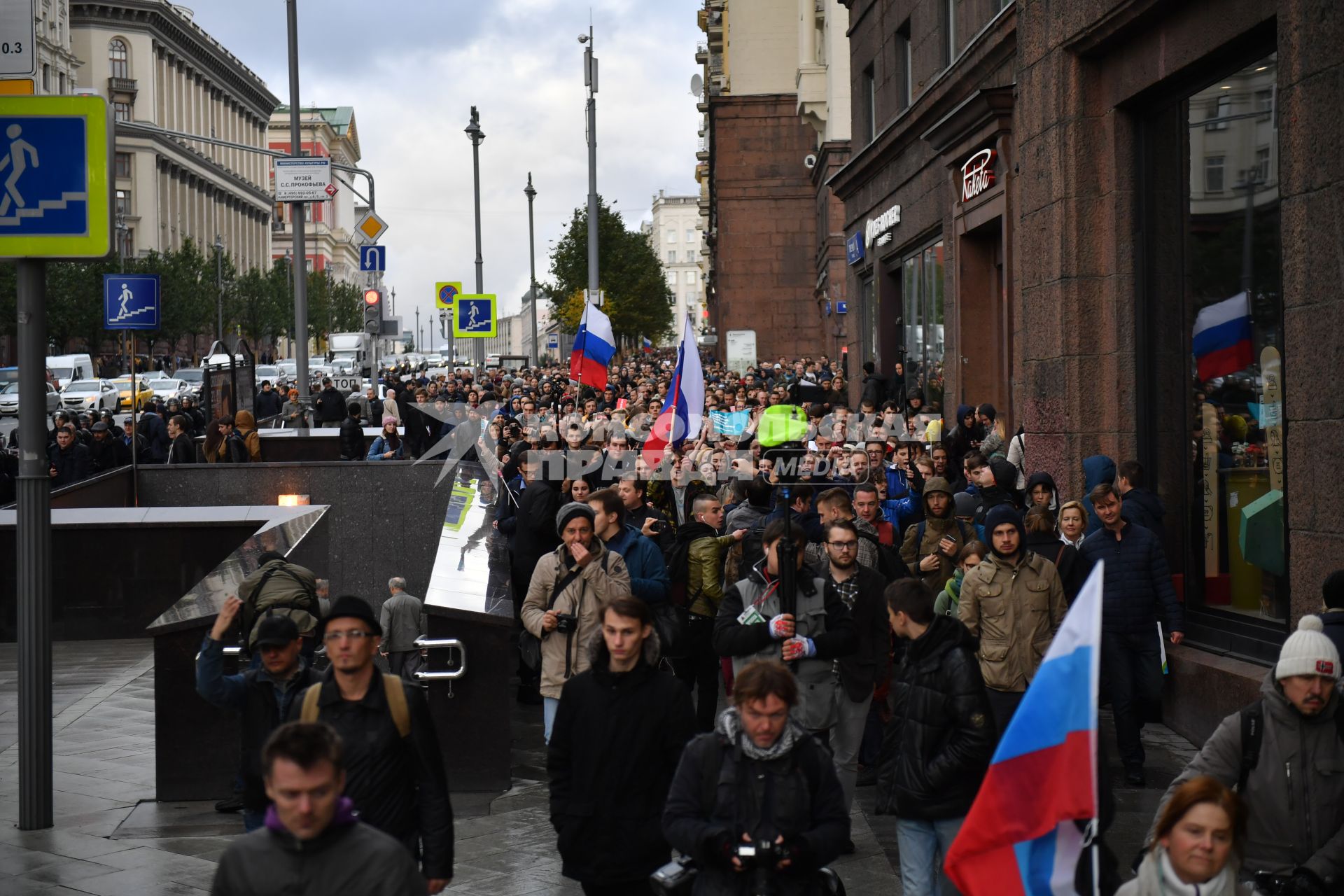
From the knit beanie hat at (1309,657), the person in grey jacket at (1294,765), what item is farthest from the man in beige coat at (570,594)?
the knit beanie hat at (1309,657)

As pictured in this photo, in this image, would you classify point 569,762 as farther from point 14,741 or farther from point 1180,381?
point 1180,381

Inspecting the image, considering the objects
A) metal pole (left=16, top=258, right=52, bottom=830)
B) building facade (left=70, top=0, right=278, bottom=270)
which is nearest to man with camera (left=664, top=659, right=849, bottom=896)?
metal pole (left=16, top=258, right=52, bottom=830)

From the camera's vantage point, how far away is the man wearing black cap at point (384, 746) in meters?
5.12

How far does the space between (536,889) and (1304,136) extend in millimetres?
5678

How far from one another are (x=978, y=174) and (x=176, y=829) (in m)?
12.5

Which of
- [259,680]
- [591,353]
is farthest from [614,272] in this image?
[259,680]

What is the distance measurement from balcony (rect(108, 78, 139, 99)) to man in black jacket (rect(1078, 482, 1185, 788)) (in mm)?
101625

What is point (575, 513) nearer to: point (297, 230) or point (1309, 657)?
point (1309, 657)

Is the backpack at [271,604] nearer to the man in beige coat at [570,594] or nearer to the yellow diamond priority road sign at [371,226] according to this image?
the man in beige coat at [570,594]

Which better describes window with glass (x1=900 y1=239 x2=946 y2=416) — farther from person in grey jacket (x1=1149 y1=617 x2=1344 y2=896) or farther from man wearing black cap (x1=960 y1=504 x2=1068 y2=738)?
person in grey jacket (x1=1149 y1=617 x2=1344 y2=896)

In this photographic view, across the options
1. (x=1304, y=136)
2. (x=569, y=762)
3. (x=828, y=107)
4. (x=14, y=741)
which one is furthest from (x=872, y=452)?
(x=828, y=107)

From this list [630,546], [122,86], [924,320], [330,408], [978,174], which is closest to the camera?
[630,546]

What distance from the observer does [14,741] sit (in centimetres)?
1074

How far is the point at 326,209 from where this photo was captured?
15875 cm
